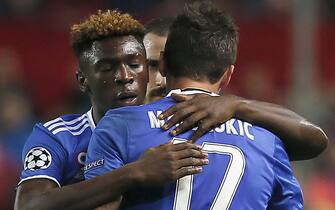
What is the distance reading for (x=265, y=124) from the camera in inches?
162

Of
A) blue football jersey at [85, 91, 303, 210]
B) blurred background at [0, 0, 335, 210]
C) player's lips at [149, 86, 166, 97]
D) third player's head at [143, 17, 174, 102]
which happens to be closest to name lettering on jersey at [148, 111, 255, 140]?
blue football jersey at [85, 91, 303, 210]

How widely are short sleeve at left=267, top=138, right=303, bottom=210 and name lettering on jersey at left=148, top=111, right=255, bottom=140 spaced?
0.50ft

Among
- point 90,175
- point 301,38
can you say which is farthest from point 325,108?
point 90,175

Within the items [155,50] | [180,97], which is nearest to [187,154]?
[180,97]

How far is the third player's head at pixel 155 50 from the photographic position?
5043mm

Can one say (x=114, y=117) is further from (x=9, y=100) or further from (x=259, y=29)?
(x=259, y=29)

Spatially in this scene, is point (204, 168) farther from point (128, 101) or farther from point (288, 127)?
point (128, 101)

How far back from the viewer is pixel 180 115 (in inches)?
153

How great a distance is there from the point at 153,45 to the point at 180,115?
4.52ft

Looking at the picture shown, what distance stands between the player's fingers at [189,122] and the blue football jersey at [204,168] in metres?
0.02

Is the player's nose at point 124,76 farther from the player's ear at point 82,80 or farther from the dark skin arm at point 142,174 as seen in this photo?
the dark skin arm at point 142,174

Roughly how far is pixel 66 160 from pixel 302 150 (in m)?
1.02

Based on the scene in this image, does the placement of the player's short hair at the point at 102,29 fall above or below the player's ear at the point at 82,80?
above

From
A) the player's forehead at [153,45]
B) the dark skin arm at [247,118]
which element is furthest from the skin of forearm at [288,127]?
the player's forehead at [153,45]
